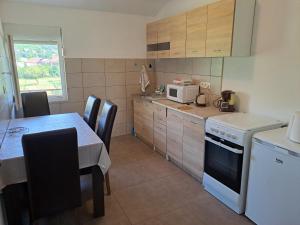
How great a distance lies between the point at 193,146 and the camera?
2607 mm

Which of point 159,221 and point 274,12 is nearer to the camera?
point 159,221

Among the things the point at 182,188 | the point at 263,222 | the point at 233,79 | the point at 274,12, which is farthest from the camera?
the point at 233,79

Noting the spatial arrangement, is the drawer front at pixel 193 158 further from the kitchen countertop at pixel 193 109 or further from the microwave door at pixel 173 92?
the microwave door at pixel 173 92

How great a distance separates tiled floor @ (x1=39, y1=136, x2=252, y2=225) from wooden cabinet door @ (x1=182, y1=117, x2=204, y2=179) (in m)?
0.16

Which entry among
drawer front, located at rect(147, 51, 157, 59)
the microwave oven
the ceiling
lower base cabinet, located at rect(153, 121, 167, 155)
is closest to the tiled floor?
lower base cabinet, located at rect(153, 121, 167, 155)

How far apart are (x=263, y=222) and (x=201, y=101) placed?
1.61 m

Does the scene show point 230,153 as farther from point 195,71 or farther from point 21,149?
point 21,149

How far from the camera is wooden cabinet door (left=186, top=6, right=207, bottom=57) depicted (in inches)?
103

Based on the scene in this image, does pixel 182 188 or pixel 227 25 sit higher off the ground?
pixel 227 25

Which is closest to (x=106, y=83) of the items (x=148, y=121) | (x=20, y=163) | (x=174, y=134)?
(x=148, y=121)

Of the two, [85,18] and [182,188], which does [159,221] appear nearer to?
[182,188]

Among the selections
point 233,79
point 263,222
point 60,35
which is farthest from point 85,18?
point 263,222

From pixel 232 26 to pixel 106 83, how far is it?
244cm

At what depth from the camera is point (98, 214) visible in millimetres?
2016
